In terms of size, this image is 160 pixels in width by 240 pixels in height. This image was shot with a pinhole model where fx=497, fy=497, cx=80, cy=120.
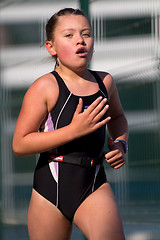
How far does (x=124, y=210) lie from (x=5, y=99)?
6.10 feet

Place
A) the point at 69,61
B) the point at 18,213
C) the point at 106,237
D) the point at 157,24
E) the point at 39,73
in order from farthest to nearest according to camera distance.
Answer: the point at 18,213
the point at 39,73
the point at 157,24
the point at 69,61
the point at 106,237

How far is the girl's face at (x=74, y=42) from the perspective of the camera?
2768 mm

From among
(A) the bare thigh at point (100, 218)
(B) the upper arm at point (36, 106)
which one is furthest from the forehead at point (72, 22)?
(A) the bare thigh at point (100, 218)

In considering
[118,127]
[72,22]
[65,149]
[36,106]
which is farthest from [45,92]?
[118,127]

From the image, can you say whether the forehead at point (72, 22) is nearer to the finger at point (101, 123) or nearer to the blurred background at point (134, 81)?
the finger at point (101, 123)

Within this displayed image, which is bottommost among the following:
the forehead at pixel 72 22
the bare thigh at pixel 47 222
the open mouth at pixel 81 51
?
the bare thigh at pixel 47 222

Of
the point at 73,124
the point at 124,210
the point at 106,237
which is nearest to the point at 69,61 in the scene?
the point at 73,124

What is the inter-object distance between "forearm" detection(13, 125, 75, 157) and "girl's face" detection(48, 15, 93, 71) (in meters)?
0.42

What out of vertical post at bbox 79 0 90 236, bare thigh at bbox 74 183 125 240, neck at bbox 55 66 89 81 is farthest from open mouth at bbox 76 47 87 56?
vertical post at bbox 79 0 90 236

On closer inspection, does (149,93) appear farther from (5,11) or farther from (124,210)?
(5,11)

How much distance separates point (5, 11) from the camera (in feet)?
17.3

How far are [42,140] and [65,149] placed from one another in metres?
0.17

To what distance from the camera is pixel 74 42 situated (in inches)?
109

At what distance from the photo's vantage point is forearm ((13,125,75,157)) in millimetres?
2602
